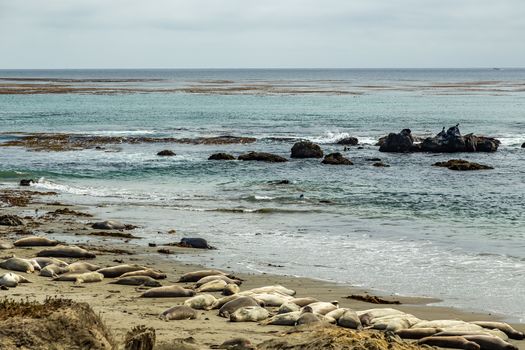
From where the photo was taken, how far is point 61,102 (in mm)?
92812

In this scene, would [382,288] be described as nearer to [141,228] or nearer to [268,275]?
[268,275]

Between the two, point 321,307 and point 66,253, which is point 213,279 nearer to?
point 321,307

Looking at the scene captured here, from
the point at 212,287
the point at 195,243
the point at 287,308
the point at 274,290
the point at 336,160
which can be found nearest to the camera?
the point at 287,308

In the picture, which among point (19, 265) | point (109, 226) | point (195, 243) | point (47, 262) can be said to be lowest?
point (109, 226)

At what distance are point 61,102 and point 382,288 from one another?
8202 cm

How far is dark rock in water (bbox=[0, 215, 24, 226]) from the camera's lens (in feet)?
71.3

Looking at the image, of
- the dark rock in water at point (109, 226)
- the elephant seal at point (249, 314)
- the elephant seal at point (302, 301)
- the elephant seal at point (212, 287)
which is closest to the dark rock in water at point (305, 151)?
the dark rock in water at point (109, 226)

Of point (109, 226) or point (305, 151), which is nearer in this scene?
point (109, 226)

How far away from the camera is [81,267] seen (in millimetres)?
15930

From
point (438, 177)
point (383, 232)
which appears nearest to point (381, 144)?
point (438, 177)

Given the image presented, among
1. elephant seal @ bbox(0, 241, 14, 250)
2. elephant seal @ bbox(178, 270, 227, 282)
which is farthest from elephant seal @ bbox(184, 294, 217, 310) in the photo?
elephant seal @ bbox(0, 241, 14, 250)

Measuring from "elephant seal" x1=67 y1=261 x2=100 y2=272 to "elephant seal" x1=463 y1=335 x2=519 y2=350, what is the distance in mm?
7899

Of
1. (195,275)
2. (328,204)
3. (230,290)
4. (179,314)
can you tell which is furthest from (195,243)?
(328,204)

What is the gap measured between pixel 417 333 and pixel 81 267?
24.1 ft
